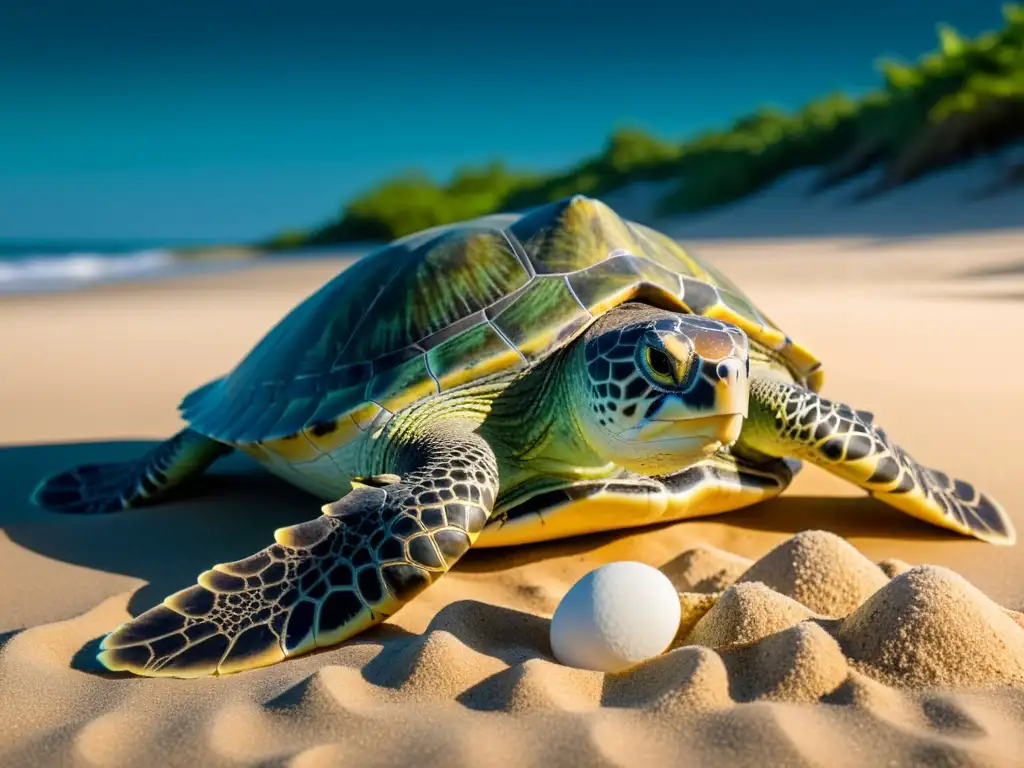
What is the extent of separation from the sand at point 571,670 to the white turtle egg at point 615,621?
0.06 metres

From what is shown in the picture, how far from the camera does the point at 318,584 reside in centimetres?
211

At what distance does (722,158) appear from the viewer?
81.8 feet

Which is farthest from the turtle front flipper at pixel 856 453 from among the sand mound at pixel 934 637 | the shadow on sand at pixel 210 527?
the sand mound at pixel 934 637

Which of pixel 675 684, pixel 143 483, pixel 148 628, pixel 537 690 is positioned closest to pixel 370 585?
pixel 148 628

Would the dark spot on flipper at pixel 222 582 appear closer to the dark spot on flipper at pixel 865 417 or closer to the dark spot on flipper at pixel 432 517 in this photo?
the dark spot on flipper at pixel 432 517

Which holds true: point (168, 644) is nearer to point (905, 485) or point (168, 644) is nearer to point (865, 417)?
point (905, 485)

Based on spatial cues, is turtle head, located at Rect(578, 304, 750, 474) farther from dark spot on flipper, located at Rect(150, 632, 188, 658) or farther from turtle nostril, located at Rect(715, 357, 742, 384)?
dark spot on flipper, located at Rect(150, 632, 188, 658)

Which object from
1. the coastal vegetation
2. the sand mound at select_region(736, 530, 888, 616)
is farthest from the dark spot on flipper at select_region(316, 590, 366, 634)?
the coastal vegetation

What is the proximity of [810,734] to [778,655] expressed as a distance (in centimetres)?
24

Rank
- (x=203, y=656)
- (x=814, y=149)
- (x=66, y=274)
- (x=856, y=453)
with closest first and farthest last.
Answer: (x=203, y=656)
(x=856, y=453)
(x=66, y=274)
(x=814, y=149)

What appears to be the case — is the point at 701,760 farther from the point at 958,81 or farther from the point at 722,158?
the point at 722,158

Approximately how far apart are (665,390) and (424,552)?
70 centimetres

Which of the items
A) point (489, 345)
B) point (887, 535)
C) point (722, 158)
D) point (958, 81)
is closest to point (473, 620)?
point (489, 345)

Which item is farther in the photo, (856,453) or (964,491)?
(964,491)
